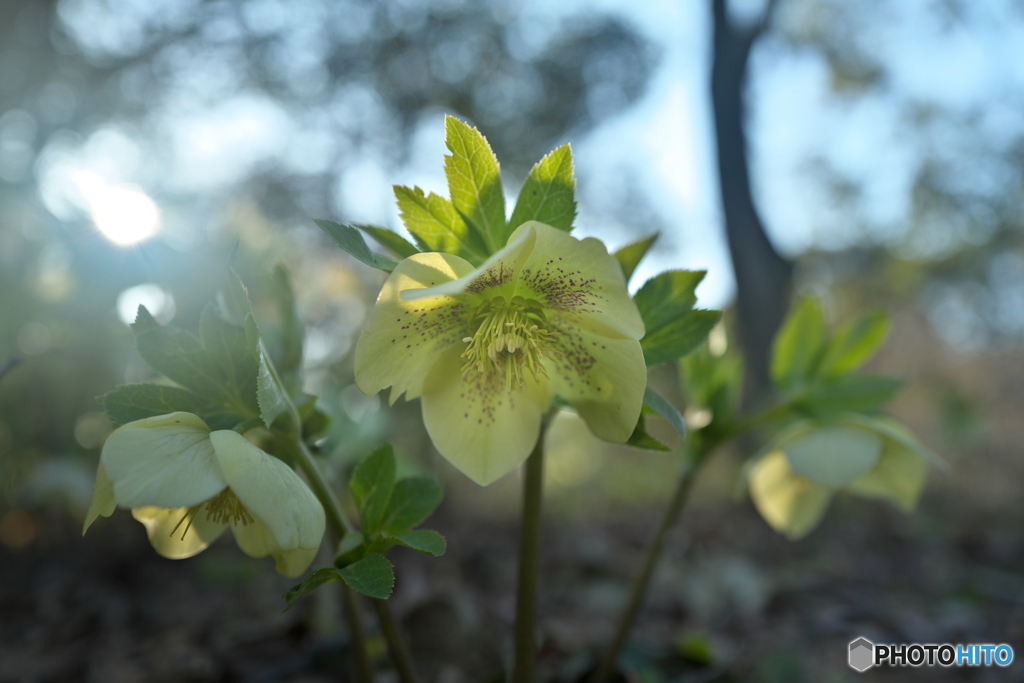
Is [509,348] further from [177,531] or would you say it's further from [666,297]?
[177,531]

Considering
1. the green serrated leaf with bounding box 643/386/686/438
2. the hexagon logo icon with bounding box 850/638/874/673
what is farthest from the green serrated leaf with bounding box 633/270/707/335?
the hexagon logo icon with bounding box 850/638/874/673

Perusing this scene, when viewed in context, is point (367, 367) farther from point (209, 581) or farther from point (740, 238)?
point (740, 238)

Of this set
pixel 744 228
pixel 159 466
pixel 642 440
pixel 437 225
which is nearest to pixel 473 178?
pixel 437 225

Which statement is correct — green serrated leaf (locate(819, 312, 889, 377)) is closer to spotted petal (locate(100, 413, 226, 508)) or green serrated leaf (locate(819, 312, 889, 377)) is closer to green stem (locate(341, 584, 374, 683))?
green stem (locate(341, 584, 374, 683))

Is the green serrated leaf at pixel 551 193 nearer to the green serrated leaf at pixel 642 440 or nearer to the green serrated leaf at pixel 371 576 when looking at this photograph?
the green serrated leaf at pixel 642 440

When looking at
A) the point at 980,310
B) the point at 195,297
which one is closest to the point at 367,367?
the point at 195,297

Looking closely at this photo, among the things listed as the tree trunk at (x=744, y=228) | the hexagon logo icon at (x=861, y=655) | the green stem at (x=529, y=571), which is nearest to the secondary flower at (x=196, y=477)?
the green stem at (x=529, y=571)
